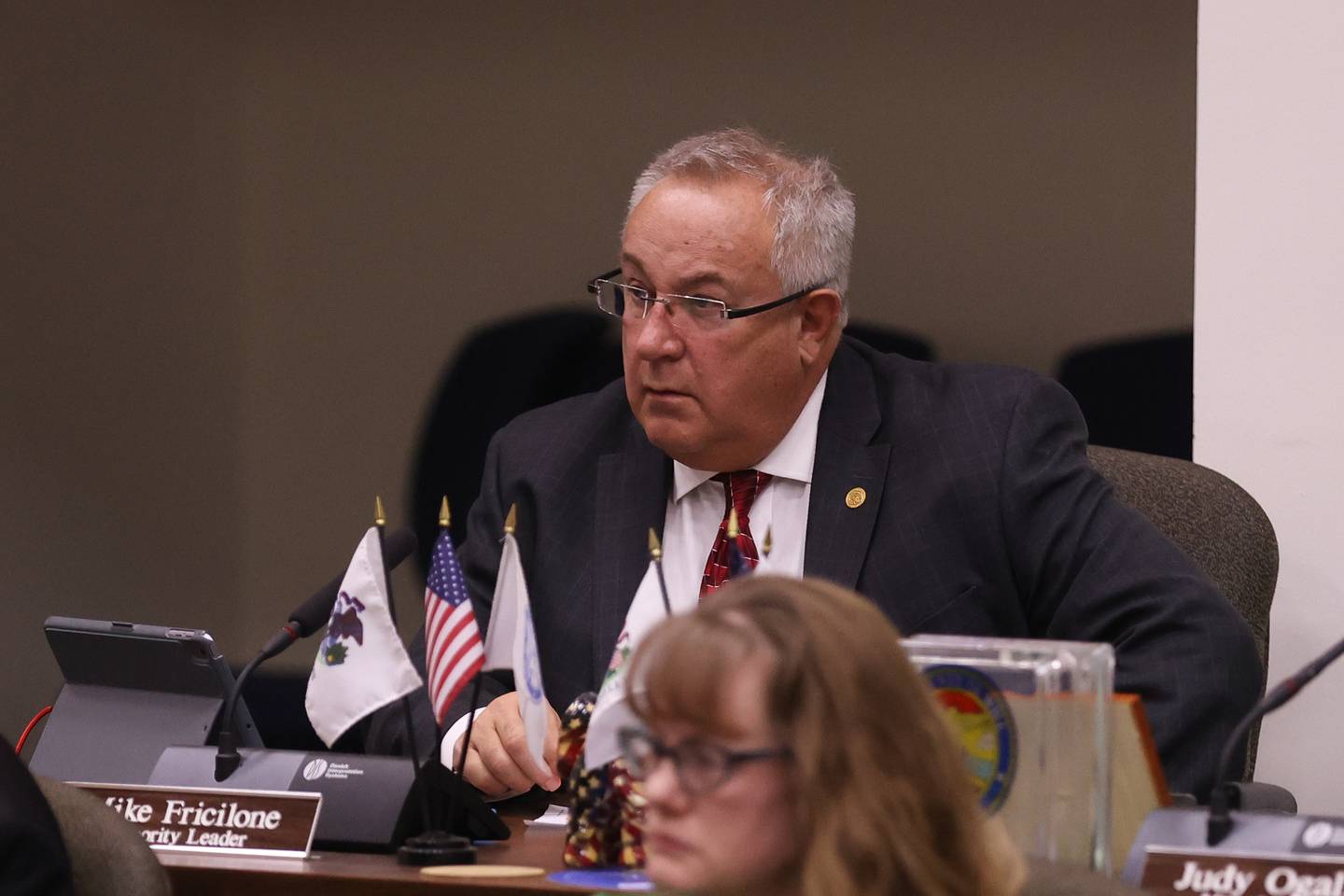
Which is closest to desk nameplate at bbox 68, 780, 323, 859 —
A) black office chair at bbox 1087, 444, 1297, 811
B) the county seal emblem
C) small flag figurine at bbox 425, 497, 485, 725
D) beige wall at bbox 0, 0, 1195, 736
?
small flag figurine at bbox 425, 497, 485, 725

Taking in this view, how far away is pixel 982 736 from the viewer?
1.47m

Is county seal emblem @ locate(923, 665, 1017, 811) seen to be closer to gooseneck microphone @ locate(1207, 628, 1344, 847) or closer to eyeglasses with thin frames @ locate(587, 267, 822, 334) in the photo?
gooseneck microphone @ locate(1207, 628, 1344, 847)

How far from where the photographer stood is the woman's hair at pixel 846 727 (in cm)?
106

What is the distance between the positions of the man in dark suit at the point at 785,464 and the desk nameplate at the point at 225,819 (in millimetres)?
468

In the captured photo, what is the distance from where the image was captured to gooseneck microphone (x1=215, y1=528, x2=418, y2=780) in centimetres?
187

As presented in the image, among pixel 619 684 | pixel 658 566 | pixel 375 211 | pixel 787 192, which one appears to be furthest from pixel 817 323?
pixel 375 211

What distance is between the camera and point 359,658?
183cm

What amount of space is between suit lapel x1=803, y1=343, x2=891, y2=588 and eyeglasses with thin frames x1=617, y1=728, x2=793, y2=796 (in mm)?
1263

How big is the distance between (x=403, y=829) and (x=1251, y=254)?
5.80 feet

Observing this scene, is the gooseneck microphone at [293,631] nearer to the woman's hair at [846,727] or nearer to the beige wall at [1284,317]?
the woman's hair at [846,727]

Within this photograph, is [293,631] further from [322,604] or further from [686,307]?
[686,307]

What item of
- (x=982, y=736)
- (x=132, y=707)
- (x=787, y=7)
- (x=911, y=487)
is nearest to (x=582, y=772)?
(x=982, y=736)

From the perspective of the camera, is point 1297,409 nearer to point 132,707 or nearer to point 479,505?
point 479,505

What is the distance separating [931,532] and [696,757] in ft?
4.46
